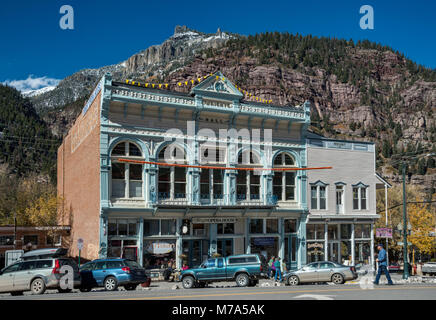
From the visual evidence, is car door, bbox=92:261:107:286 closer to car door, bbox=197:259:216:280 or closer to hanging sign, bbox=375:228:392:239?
car door, bbox=197:259:216:280

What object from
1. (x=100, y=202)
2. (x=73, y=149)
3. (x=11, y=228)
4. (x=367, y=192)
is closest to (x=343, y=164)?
(x=367, y=192)

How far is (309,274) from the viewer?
2420 centimetres

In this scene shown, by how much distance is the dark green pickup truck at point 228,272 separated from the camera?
24.1 m

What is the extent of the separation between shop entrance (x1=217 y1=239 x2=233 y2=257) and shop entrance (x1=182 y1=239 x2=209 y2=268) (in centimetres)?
100

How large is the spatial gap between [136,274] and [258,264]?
5.97 meters

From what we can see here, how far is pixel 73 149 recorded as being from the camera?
40.3 metres

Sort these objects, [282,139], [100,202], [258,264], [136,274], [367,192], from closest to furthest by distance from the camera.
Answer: [136,274]
[258,264]
[100,202]
[282,139]
[367,192]

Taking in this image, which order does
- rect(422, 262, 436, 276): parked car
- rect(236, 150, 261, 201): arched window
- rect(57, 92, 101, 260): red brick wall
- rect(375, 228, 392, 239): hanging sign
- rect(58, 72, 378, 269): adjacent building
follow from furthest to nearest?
rect(422, 262, 436, 276): parked car → rect(236, 150, 261, 201): arched window → rect(375, 228, 392, 239): hanging sign → rect(57, 92, 101, 260): red brick wall → rect(58, 72, 378, 269): adjacent building

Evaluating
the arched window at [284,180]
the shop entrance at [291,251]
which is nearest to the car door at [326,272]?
the shop entrance at [291,251]

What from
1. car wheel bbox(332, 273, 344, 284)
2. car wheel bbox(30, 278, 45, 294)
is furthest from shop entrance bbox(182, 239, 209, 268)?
car wheel bbox(30, 278, 45, 294)

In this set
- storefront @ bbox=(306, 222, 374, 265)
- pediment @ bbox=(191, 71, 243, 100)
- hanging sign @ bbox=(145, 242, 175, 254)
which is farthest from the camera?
storefront @ bbox=(306, 222, 374, 265)

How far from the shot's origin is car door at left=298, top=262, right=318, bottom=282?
24.1 m

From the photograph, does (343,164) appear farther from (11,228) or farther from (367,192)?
(11,228)
